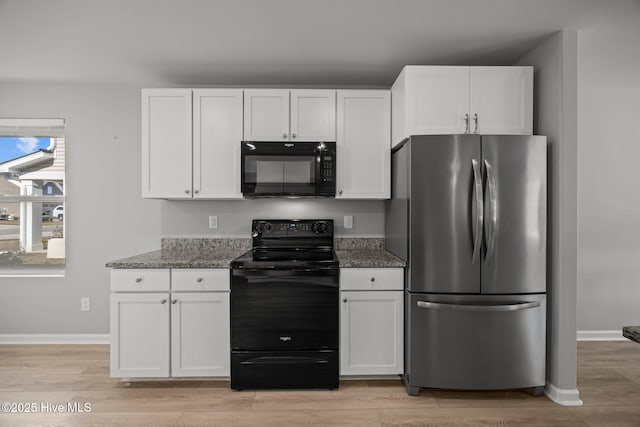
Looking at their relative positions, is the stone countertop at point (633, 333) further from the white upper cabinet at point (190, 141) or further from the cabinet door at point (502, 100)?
the white upper cabinet at point (190, 141)

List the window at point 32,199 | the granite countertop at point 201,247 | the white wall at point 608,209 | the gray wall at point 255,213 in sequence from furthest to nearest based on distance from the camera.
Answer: the white wall at point 608,209 < the window at point 32,199 < the gray wall at point 255,213 < the granite countertop at point 201,247

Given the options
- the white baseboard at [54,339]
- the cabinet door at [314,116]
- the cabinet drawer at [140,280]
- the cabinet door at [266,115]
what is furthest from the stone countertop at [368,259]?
the white baseboard at [54,339]

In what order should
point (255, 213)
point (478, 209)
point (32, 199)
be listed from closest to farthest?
point (478, 209) < point (255, 213) < point (32, 199)

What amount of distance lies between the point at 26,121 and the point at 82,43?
4.53ft

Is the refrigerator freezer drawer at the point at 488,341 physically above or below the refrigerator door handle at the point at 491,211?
below

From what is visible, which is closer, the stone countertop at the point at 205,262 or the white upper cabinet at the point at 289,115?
the stone countertop at the point at 205,262

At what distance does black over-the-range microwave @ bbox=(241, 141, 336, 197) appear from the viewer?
3.05 m

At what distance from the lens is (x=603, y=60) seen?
304 cm

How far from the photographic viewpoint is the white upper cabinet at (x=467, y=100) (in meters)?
2.74

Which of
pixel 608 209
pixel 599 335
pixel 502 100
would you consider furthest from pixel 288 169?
pixel 599 335

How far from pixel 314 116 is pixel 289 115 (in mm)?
198

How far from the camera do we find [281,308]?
2.70m

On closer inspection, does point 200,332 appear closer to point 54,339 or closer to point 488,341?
point 54,339

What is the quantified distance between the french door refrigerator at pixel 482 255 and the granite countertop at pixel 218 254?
40cm
